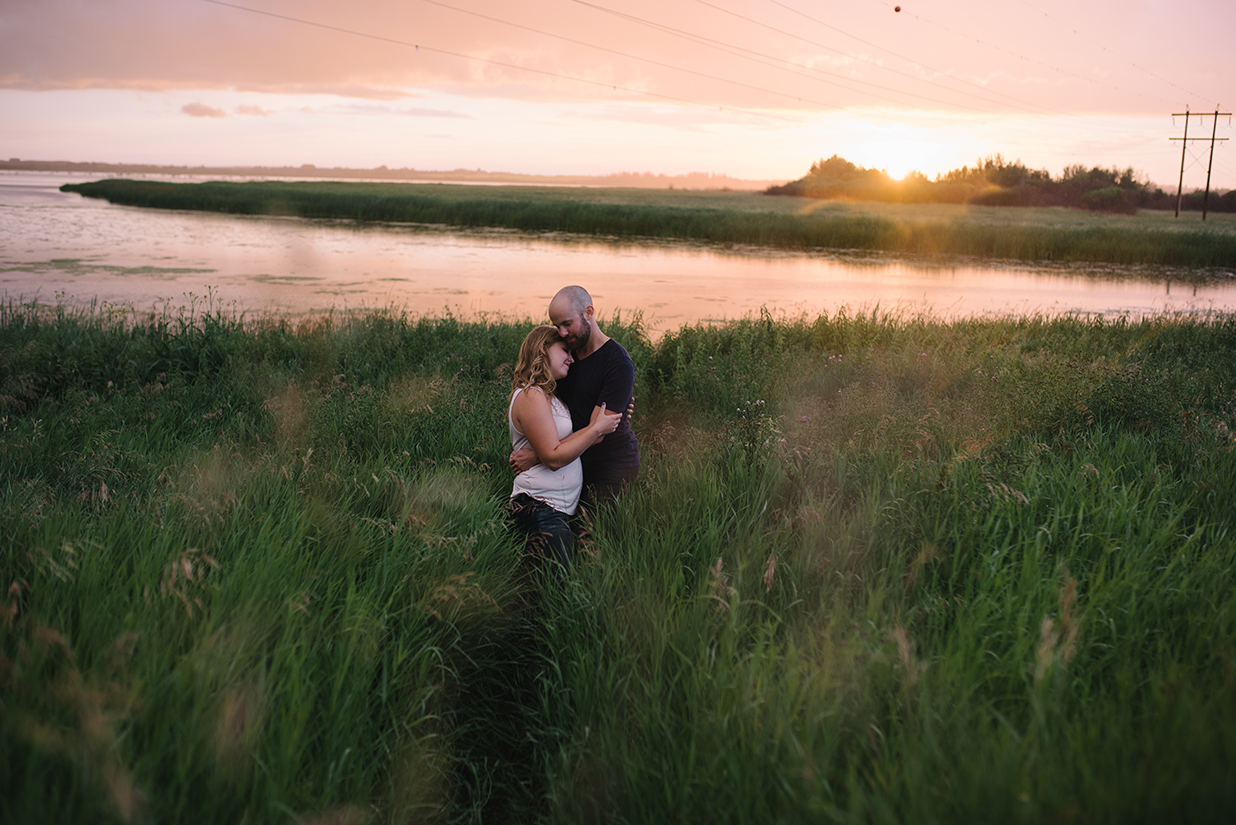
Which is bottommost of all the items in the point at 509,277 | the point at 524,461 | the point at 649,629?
the point at 649,629

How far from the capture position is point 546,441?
393cm

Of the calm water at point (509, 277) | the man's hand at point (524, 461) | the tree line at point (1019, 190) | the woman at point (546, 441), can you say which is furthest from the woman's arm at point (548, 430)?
the tree line at point (1019, 190)

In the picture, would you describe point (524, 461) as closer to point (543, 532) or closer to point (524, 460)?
point (524, 460)

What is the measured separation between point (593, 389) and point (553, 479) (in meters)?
0.64

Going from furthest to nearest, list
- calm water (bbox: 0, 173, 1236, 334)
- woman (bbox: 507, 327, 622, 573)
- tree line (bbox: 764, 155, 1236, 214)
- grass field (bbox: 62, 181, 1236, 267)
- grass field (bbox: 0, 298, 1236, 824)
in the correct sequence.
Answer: tree line (bbox: 764, 155, 1236, 214) → grass field (bbox: 62, 181, 1236, 267) → calm water (bbox: 0, 173, 1236, 334) → woman (bbox: 507, 327, 622, 573) → grass field (bbox: 0, 298, 1236, 824)

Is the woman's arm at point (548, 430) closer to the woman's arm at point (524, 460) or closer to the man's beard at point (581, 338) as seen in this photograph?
the woman's arm at point (524, 460)

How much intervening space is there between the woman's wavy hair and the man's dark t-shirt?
388 mm

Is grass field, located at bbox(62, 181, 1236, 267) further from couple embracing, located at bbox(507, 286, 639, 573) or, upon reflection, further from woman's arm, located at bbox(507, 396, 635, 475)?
woman's arm, located at bbox(507, 396, 635, 475)

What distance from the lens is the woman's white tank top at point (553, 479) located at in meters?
4.14

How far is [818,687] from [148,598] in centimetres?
227

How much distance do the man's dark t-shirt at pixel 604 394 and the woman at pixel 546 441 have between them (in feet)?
0.62

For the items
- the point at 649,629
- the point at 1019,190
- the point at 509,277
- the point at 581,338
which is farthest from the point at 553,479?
the point at 1019,190

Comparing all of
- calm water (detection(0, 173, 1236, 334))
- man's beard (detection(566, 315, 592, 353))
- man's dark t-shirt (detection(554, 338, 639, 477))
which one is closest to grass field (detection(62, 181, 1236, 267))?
calm water (detection(0, 173, 1236, 334))

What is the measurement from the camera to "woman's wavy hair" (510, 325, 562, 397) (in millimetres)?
3951
